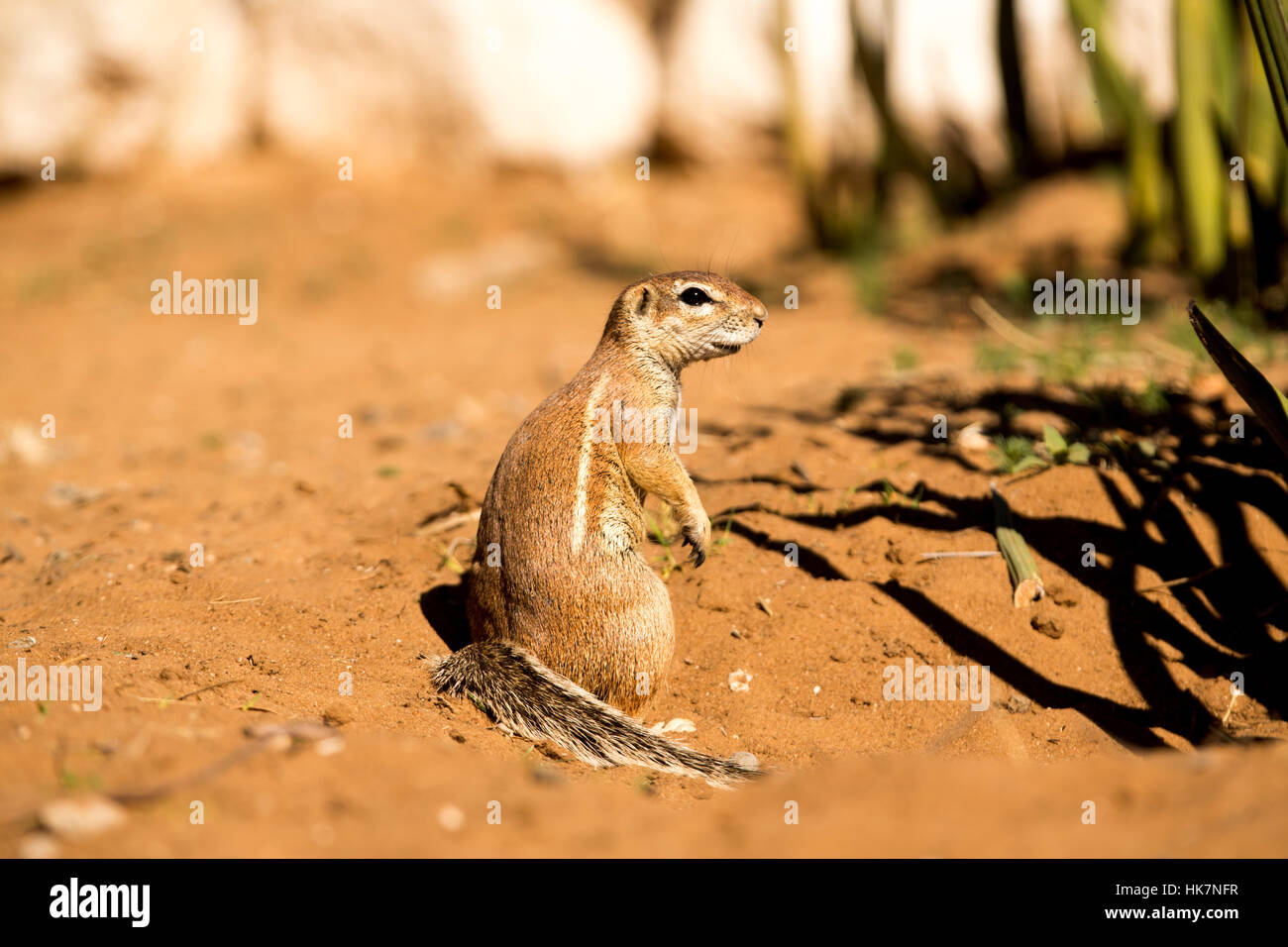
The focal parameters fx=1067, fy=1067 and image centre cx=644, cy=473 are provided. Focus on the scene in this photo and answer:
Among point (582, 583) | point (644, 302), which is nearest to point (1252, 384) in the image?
point (644, 302)

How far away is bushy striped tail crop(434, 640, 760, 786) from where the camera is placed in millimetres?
3238

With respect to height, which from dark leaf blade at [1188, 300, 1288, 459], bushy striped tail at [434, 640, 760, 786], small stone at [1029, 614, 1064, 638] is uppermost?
dark leaf blade at [1188, 300, 1288, 459]

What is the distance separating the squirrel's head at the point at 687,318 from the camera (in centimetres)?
390

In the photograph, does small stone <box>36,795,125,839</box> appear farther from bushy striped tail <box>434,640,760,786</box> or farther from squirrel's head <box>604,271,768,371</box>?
squirrel's head <box>604,271,768,371</box>

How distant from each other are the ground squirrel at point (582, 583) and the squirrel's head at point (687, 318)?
18cm

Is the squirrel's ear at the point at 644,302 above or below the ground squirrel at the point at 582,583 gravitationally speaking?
above

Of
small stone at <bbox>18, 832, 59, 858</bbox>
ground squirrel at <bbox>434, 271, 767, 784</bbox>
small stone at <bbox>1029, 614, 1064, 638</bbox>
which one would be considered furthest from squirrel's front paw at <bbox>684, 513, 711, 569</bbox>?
small stone at <bbox>18, 832, 59, 858</bbox>

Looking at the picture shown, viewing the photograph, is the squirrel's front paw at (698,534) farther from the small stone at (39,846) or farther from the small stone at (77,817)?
the small stone at (39,846)

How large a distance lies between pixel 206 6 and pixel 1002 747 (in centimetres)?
1185

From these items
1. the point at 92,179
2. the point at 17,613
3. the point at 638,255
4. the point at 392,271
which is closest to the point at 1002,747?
the point at 17,613

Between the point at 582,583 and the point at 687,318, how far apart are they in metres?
1.08

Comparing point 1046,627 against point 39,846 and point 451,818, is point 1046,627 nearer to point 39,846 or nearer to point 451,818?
point 451,818

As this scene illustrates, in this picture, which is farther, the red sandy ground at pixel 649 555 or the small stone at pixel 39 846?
→ the red sandy ground at pixel 649 555

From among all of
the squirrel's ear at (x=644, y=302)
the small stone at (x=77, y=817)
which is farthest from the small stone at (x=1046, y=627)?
the small stone at (x=77, y=817)
